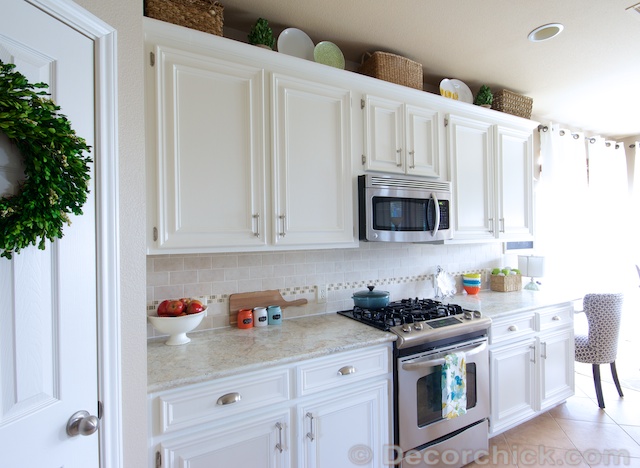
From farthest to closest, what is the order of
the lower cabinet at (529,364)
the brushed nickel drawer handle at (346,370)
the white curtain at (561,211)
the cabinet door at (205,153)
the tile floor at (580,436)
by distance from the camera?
the white curtain at (561,211)
the lower cabinet at (529,364)
the tile floor at (580,436)
the brushed nickel drawer handle at (346,370)
the cabinet door at (205,153)

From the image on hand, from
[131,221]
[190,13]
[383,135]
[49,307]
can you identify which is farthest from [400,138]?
[49,307]

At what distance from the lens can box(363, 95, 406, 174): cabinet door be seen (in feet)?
6.91

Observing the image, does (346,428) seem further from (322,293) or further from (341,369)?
(322,293)

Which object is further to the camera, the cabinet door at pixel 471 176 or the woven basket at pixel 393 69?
the cabinet door at pixel 471 176

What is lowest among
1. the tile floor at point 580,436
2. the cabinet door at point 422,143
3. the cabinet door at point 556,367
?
the tile floor at point 580,436

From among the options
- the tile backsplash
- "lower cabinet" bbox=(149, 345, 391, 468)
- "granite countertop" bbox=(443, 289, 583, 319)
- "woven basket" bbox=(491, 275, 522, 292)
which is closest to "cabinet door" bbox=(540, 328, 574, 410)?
"granite countertop" bbox=(443, 289, 583, 319)

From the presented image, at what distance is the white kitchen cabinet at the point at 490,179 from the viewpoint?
252 cm

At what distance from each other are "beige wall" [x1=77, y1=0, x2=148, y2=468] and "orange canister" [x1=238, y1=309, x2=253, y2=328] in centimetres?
76

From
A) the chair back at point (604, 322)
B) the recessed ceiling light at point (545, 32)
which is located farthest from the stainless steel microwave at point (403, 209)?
the chair back at point (604, 322)

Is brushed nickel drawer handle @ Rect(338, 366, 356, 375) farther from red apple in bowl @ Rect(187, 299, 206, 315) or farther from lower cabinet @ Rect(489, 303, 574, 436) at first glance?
lower cabinet @ Rect(489, 303, 574, 436)

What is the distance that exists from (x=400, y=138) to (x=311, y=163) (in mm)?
695

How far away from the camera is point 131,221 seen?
3.87ft

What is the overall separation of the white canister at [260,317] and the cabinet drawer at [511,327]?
4.87 ft

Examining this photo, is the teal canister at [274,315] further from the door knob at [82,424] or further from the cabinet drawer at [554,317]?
the cabinet drawer at [554,317]
